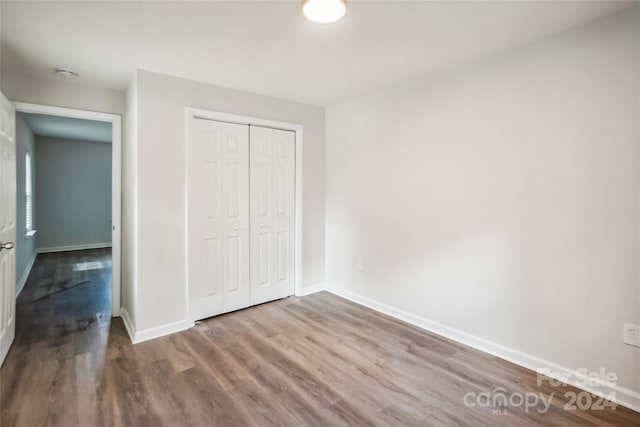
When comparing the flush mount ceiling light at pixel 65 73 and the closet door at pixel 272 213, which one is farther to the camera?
the closet door at pixel 272 213

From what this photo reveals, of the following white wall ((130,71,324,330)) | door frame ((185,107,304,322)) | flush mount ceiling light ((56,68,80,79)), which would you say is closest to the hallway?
white wall ((130,71,324,330))

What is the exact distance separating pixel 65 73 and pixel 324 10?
2.39m

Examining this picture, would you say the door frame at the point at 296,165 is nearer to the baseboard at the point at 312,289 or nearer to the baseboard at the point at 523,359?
the baseboard at the point at 312,289

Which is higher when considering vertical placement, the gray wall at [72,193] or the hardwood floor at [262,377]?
the gray wall at [72,193]

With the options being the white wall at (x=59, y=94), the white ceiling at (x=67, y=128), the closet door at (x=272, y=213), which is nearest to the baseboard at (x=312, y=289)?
the closet door at (x=272, y=213)

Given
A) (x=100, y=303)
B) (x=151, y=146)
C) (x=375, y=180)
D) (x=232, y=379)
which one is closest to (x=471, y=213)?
(x=375, y=180)

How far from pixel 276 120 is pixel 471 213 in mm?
2215

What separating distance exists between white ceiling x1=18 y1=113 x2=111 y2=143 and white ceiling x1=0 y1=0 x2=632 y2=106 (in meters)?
2.52

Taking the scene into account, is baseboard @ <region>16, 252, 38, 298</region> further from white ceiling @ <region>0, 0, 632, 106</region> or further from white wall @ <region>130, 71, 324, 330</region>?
white ceiling @ <region>0, 0, 632, 106</region>

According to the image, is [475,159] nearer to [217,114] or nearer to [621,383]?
[621,383]

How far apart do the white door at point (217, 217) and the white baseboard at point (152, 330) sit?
0.38 feet

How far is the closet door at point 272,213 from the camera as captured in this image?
3404 millimetres

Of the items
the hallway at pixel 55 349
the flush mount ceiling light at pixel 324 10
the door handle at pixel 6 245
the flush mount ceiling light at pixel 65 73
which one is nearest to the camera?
the flush mount ceiling light at pixel 324 10

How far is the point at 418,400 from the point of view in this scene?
1921 millimetres
